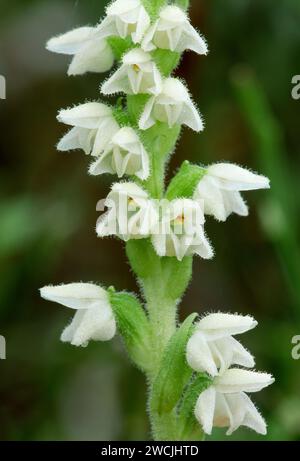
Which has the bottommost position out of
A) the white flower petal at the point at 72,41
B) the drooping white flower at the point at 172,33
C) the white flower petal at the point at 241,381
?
the white flower petal at the point at 241,381

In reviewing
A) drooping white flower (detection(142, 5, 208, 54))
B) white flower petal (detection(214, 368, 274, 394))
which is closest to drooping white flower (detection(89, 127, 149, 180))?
drooping white flower (detection(142, 5, 208, 54))

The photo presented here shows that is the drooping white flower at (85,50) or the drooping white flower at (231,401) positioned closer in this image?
the drooping white flower at (231,401)

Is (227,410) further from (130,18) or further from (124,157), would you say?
(130,18)

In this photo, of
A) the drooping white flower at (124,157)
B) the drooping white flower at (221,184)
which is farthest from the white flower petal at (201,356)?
the drooping white flower at (124,157)

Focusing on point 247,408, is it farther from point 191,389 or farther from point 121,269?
point 121,269

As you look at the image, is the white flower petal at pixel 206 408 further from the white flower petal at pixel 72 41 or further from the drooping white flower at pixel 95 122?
the white flower petal at pixel 72 41

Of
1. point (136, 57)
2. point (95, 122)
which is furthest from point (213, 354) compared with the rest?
point (136, 57)

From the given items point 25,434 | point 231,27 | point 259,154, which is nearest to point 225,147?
point 231,27
